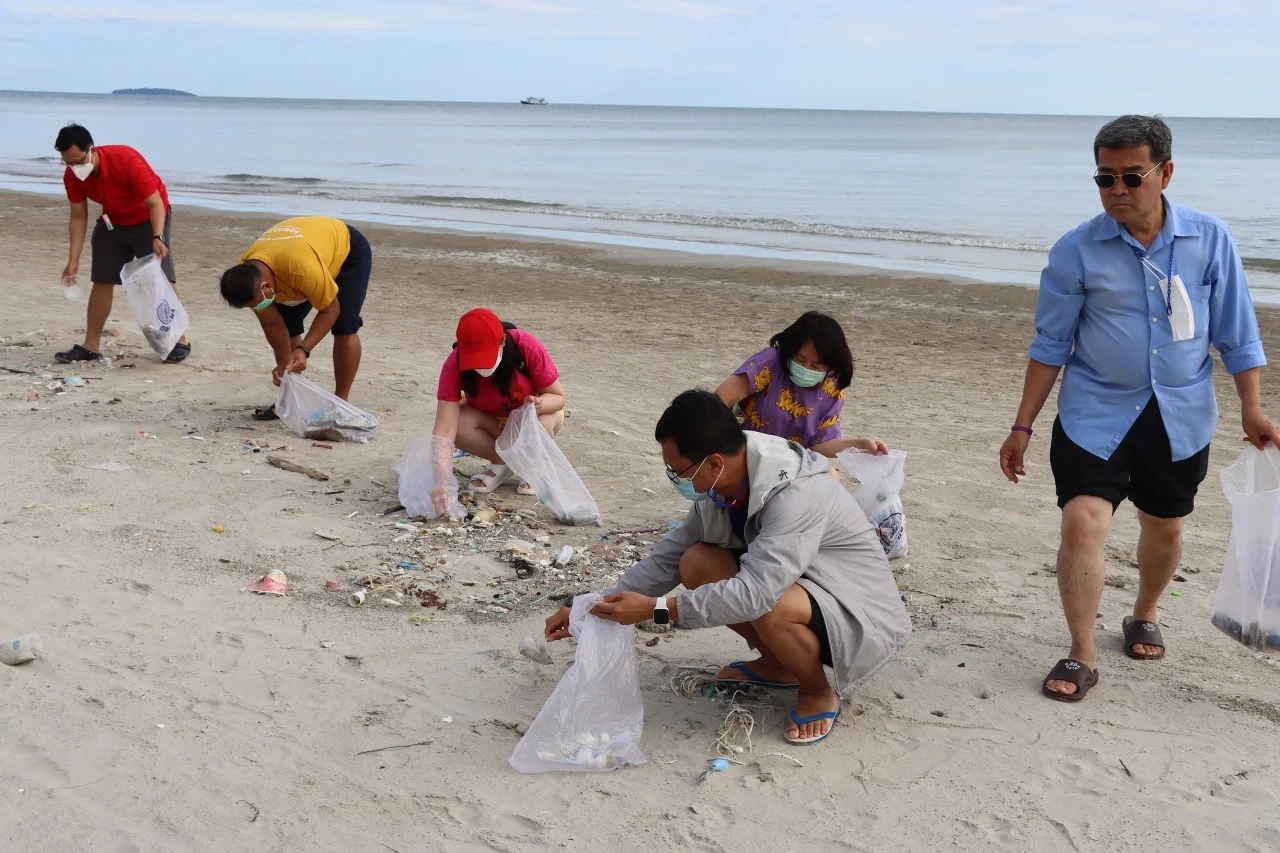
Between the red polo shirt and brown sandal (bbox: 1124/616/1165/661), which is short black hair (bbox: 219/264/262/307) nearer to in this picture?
the red polo shirt

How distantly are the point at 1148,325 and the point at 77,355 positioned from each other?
20.8 ft

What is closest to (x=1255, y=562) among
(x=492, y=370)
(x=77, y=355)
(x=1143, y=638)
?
(x=1143, y=638)

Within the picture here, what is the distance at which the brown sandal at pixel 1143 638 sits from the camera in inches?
146

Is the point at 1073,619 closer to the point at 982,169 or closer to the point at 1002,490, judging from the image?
the point at 1002,490

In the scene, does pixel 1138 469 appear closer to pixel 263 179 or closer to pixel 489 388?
pixel 489 388

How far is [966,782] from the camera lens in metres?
2.97

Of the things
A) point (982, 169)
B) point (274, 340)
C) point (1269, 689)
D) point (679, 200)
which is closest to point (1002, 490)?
point (1269, 689)

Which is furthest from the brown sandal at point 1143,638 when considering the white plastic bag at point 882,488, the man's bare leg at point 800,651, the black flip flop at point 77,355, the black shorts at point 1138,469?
the black flip flop at point 77,355

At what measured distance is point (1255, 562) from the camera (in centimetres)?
328

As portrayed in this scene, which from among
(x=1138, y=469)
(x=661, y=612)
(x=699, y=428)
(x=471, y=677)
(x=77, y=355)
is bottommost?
(x=471, y=677)

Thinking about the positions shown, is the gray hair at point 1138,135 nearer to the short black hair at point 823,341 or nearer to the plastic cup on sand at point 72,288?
the short black hair at point 823,341

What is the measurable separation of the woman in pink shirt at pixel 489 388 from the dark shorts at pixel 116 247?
3.06m

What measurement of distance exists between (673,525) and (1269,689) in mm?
2262

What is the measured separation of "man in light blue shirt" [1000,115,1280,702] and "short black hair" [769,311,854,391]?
31.3 inches
